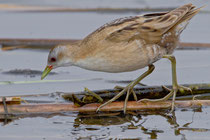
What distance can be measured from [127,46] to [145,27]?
1.11 ft

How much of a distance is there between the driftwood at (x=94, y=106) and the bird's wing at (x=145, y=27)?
63cm

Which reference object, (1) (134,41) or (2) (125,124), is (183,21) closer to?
(1) (134,41)

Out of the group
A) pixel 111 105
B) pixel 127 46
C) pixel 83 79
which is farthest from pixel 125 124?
pixel 83 79

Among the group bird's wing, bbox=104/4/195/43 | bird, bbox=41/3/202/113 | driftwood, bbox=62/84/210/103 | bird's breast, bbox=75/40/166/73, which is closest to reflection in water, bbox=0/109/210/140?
bird, bbox=41/3/202/113

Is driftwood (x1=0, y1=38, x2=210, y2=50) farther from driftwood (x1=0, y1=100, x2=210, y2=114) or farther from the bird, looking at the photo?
driftwood (x1=0, y1=100, x2=210, y2=114)

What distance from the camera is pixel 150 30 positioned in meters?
5.21

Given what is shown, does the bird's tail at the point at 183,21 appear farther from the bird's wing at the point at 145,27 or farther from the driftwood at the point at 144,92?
the driftwood at the point at 144,92

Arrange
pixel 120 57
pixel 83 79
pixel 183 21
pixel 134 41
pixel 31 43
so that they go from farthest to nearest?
pixel 31 43, pixel 83 79, pixel 183 21, pixel 134 41, pixel 120 57

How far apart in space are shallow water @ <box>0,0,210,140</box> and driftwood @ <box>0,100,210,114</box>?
6cm

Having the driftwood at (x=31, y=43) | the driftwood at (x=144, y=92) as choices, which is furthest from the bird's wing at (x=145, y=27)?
the driftwood at (x=31, y=43)

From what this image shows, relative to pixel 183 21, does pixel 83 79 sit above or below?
below

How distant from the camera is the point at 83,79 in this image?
6543 millimetres

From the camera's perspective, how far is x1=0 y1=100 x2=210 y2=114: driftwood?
5.04 m

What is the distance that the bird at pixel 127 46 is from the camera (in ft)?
16.3
